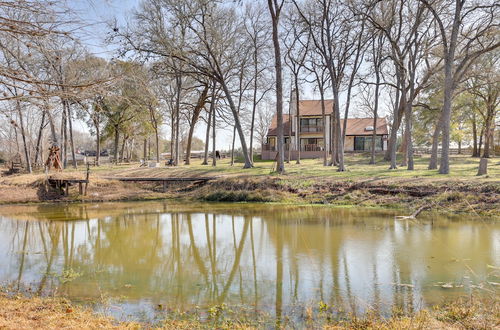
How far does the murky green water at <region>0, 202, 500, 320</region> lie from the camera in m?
5.63

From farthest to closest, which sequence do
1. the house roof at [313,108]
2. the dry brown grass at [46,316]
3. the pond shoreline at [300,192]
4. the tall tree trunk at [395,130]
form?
the house roof at [313,108] < the tall tree trunk at [395,130] < the pond shoreline at [300,192] < the dry brown grass at [46,316]

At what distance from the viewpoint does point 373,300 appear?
5395mm

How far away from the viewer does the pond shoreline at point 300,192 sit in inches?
551

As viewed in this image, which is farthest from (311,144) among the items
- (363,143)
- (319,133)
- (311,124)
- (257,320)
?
(257,320)

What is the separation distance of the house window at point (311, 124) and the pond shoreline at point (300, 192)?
2710cm

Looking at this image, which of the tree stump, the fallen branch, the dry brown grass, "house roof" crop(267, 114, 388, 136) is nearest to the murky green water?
the fallen branch

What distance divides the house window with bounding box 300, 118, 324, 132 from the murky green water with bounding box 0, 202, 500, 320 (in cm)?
3255

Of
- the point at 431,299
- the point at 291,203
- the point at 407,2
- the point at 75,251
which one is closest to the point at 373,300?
the point at 431,299

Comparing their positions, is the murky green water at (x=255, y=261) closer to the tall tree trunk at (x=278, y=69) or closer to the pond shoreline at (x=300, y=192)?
the pond shoreline at (x=300, y=192)

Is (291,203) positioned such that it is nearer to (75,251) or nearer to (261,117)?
(75,251)

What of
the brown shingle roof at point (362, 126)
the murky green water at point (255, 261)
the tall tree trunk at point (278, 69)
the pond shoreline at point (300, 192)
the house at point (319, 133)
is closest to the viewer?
the murky green water at point (255, 261)

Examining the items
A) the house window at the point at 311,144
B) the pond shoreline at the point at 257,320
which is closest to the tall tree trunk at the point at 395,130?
the house window at the point at 311,144

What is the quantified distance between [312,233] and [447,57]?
13.4m

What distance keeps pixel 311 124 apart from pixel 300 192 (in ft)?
97.3
